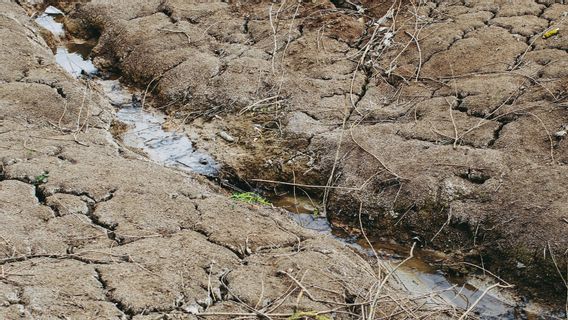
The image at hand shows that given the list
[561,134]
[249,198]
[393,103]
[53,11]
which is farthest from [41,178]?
[53,11]

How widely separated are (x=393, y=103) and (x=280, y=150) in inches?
35.9

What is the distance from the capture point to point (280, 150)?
512 cm

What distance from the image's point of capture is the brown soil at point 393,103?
4.28 meters

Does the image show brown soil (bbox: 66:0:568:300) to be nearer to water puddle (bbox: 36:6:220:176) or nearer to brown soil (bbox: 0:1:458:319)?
water puddle (bbox: 36:6:220:176)

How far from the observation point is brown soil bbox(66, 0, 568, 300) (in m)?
4.28

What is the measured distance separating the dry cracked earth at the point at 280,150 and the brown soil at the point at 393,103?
1 centimetres

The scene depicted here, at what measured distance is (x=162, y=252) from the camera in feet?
11.5

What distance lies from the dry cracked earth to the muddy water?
12 centimetres

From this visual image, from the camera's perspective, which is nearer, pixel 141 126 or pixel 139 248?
pixel 139 248

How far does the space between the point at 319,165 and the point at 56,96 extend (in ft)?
6.43

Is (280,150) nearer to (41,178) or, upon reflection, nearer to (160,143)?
(160,143)

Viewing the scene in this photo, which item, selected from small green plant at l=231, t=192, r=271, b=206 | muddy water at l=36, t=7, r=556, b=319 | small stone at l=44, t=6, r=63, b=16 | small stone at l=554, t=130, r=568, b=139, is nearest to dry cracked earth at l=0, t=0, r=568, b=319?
small stone at l=554, t=130, r=568, b=139

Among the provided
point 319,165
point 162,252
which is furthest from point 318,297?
point 319,165

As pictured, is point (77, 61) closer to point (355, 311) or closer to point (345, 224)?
point (345, 224)
